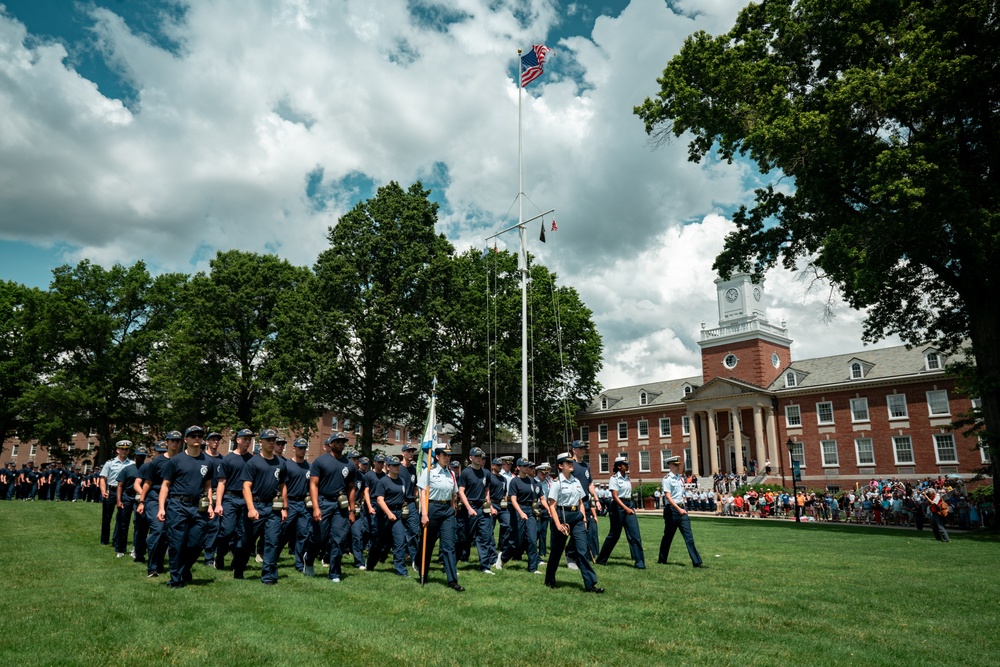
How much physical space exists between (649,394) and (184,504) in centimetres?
5878

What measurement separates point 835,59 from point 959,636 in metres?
21.8

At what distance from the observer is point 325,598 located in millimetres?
8062

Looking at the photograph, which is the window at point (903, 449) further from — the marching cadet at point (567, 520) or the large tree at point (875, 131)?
the marching cadet at point (567, 520)

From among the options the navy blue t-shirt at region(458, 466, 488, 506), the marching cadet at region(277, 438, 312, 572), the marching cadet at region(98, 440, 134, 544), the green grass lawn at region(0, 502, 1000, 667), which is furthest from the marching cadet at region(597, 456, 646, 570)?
the marching cadet at region(98, 440, 134, 544)

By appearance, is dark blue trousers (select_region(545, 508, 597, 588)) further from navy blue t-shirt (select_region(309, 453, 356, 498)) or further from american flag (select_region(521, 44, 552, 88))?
american flag (select_region(521, 44, 552, 88))

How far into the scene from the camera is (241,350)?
43.4 meters

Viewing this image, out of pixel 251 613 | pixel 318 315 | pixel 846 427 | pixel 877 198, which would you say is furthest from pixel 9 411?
pixel 846 427

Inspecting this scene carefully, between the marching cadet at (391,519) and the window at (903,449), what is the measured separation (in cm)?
4777

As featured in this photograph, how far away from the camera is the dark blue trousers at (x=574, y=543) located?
8.93m

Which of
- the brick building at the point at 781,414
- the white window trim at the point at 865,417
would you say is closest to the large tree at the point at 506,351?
the brick building at the point at 781,414

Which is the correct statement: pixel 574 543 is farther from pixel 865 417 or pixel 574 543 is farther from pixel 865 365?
pixel 865 365

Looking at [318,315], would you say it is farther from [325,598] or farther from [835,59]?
[325,598]

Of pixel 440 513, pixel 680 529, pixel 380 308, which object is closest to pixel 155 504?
pixel 440 513

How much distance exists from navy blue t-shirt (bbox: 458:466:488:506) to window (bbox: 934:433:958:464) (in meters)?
46.5
